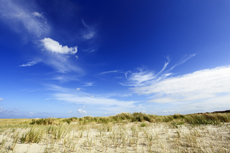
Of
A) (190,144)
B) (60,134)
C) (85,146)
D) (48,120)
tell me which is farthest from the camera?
(48,120)

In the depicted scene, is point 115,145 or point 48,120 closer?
point 115,145

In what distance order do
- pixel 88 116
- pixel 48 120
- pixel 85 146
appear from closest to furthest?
pixel 85 146
pixel 48 120
pixel 88 116

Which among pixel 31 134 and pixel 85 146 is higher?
pixel 31 134

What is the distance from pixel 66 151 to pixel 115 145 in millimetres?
1892

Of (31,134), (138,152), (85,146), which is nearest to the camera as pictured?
(138,152)

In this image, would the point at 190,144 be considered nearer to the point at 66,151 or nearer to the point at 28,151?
the point at 66,151

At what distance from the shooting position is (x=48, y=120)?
45.8ft

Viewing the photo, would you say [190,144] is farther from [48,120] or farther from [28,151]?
[48,120]

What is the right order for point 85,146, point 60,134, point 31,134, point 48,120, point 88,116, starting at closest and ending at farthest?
point 85,146
point 31,134
point 60,134
point 48,120
point 88,116

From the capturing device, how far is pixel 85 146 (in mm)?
4551

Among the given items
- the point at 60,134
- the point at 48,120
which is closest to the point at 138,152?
the point at 60,134

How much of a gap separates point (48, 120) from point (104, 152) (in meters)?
13.0

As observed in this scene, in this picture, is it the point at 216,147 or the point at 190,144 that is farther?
the point at 190,144

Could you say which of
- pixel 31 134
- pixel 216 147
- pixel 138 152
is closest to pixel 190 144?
pixel 216 147
